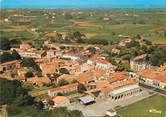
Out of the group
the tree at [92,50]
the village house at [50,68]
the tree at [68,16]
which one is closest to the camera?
the village house at [50,68]

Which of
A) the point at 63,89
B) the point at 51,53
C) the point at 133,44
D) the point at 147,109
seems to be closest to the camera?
the point at 147,109

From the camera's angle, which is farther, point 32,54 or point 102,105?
point 32,54

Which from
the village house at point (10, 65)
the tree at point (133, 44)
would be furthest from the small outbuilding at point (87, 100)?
the tree at point (133, 44)

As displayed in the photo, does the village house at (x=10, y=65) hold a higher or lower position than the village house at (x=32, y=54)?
higher

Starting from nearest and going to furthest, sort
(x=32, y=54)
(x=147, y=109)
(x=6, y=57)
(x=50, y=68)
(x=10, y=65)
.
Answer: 1. (x=147, y=109)
2. (x=50, y=68)
3. (x=10, y=65)
4. (x=6, y=57)
5. (x=32, y=54)

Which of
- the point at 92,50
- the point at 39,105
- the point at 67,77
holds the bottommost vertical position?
the point at 92,50

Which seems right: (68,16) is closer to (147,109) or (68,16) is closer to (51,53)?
(51,53)

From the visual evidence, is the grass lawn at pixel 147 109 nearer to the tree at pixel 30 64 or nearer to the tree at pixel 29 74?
the tree at pixel 29 74

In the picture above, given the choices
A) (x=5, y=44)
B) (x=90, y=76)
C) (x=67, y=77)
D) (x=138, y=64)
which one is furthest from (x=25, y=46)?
(x=90, y=76)
